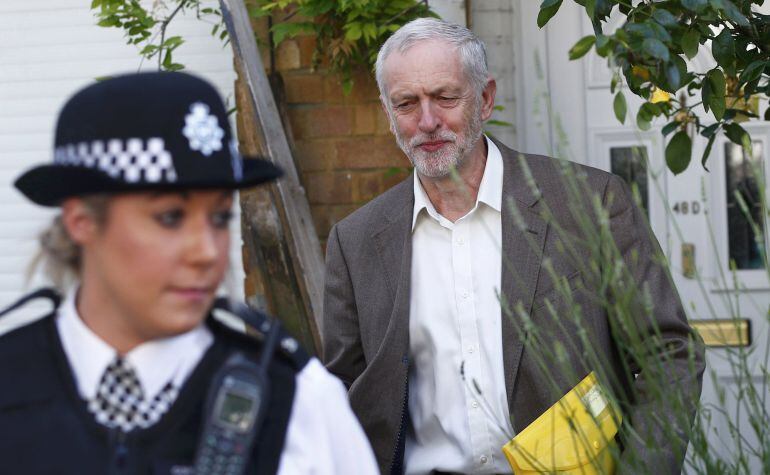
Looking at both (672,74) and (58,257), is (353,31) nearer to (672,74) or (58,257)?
(672,74)

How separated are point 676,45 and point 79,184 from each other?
63.7 inches

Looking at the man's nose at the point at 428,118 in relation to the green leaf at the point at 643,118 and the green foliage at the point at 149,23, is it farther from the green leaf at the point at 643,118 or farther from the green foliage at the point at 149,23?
the green foliage at the point at 149,23

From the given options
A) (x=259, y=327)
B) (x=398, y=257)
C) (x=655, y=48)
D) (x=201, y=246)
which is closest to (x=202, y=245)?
(x=201, y=246)

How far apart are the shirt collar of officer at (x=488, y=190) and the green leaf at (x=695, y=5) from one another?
773 millimetres

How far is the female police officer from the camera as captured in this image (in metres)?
1.71

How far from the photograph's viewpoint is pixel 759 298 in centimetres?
496

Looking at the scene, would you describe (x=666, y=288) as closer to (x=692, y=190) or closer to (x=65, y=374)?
(x=65, y=374)

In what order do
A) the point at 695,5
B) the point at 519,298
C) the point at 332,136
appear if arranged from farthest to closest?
the point at 332,136, the point at 519,298, the point at 695,5

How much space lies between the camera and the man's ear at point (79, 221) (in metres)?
1.74

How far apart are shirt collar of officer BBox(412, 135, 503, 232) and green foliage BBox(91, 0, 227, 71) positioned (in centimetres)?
164

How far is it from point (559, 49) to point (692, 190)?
2.57ft

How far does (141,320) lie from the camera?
1748 mm

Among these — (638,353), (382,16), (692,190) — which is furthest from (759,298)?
(638,353)

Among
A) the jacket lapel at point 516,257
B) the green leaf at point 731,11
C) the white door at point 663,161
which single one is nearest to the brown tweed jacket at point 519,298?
the jacket lapel at point 516,257
